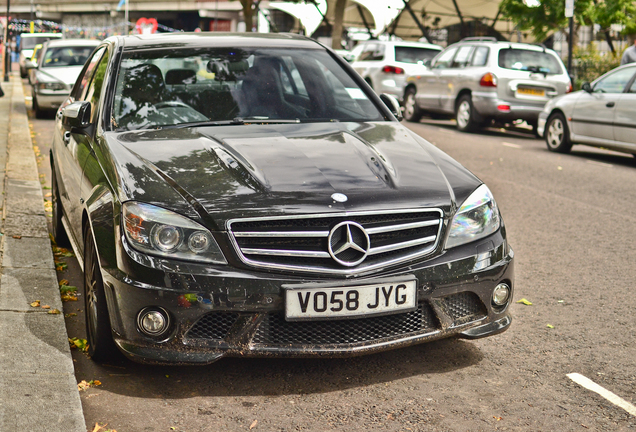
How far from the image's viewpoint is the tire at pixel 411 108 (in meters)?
19.2

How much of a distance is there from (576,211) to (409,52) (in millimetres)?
13351

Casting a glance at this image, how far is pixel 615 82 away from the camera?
490 inches

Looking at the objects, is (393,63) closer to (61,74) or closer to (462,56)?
(462,56)

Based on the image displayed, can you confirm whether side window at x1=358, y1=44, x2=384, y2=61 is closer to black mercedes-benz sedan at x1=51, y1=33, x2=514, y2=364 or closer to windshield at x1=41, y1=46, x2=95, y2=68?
windshield at x1=41, y1=46, x2=95, y2=68

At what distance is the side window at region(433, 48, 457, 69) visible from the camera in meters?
17.9

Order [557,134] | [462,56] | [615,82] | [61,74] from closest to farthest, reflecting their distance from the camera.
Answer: [615,82] → [557,134] → [462,56] → [61,74]

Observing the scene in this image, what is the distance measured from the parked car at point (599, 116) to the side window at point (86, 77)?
26.7ft

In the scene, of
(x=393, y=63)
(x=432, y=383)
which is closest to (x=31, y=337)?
(x=432, y=383)

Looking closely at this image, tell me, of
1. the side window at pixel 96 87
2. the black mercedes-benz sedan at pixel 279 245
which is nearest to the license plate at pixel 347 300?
the black mercedes-benz sedan at pixel 279 245

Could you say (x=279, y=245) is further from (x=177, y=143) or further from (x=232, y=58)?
(x=232, y=58)

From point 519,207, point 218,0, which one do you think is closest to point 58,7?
point 218,0

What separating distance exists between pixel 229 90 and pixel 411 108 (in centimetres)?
1473

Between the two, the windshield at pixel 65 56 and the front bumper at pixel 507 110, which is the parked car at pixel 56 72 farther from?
the front bumper at pixel 507 110

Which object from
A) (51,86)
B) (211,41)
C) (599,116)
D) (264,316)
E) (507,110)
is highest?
(211,41)
